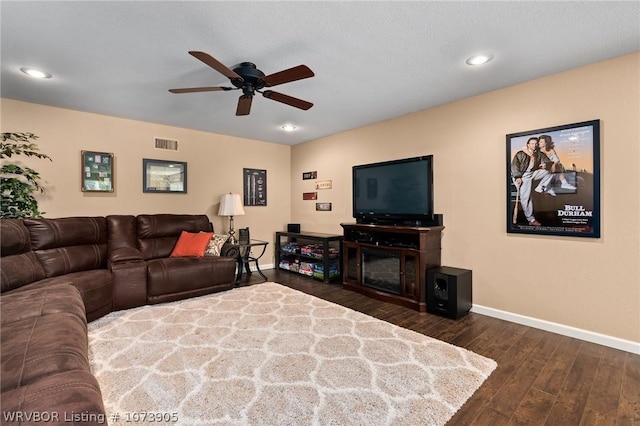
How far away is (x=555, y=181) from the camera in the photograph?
265 centimetres

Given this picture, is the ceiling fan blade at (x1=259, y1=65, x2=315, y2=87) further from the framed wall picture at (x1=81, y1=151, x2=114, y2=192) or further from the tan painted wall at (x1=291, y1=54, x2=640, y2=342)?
the framed wall picture at (x1=81, y1=151, x2=114, y2=192)

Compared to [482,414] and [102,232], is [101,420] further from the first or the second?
[102,232]

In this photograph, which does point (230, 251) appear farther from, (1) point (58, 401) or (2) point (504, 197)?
(2) point (504, 197)

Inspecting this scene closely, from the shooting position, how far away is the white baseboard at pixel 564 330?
2.33 m

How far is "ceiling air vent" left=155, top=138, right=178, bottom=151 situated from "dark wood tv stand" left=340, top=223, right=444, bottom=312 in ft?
9.48

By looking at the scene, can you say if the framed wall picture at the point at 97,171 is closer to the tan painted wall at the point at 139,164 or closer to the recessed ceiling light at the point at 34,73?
the tan painted wall at the point at 139,164

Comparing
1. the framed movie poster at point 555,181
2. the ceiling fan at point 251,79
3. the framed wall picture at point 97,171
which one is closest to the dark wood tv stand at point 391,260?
the framed movie poster at point 555,181

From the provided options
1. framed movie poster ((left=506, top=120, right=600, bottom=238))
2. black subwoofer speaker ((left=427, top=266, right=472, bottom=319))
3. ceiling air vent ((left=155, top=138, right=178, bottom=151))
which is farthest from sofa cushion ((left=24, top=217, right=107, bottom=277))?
framed movie poster ((left=506, top=120, right=600, bottom=238))

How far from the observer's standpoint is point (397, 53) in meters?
2.32

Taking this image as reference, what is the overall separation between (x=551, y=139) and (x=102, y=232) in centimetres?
499

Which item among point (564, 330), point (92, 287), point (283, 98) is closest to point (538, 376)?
point (564, 330)

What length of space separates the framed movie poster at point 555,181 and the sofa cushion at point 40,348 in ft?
11.5

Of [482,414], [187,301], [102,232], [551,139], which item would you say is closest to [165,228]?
[102,232]

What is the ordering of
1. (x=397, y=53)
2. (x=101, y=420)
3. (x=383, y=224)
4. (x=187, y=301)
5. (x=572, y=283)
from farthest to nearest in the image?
(x=383, y=224) → (x=187, y=301) → (x=572, y=283) → (x=397, y=53) → (x=101, y=420)
